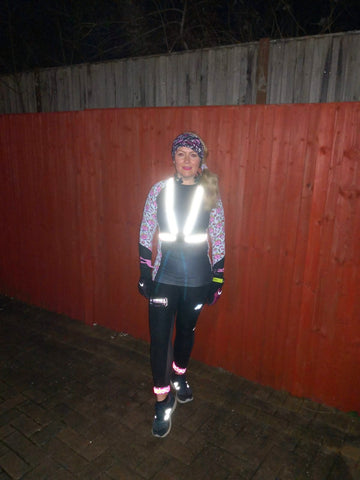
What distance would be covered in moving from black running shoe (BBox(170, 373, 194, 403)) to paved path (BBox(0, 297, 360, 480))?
0.06m

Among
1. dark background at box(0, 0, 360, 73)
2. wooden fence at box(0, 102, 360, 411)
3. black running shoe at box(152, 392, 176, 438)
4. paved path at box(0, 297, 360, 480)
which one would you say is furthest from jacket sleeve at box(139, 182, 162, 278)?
dark background at box(0, 0, 360, 73)

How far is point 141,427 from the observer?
2.98 metres

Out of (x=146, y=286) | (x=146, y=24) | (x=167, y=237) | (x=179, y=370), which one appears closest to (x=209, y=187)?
(x=167, y=237)

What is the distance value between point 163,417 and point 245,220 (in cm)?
186

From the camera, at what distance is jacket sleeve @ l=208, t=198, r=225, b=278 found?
10.2ft

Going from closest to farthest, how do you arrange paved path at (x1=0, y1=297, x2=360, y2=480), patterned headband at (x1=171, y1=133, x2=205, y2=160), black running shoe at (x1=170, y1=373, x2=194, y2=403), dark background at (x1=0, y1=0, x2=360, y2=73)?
paved path at (x1=0, y1=297, x2=360, y2=480) → patterned headband at (x1=171, y1=133, x2=205, y2=160) → black running shoe at (x1=170, y1=373, x2=194, y2=403) → dark background at (x1=0, y1=0, x2=360, y2=73)

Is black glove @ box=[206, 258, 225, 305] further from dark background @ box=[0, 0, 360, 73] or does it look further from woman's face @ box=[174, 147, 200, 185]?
dark background @ box=[0, 0, 360, 73]

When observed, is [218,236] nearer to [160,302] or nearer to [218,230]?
[218,230]

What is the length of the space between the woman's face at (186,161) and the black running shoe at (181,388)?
1.90 metres

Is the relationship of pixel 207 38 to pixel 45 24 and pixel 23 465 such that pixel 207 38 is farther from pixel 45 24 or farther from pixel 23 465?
pixel 23 465

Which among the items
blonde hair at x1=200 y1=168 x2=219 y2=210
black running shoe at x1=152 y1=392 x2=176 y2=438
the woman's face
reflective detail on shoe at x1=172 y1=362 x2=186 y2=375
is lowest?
black running shoe at x1=152 y1=392 x2=176 y2=438

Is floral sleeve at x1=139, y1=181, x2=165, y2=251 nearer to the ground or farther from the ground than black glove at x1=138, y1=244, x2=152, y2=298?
farther from the ground

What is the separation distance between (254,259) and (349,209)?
36.7 inches

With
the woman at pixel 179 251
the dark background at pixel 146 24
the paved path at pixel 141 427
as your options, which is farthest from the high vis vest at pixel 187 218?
the dark background at pixel 146 24
